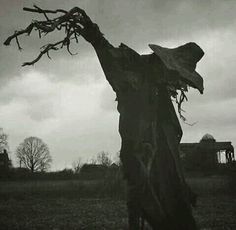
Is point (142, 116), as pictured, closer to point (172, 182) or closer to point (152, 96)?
point (152, 96)

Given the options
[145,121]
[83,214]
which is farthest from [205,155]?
[145,121]

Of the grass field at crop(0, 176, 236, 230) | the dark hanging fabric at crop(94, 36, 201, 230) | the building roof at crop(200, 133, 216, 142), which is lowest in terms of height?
the grass field at crop(0, 176, 236, 230)

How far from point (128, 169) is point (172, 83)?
7.79ft

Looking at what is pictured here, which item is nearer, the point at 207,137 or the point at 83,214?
the point at 83,214

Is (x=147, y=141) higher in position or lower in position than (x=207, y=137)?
lower

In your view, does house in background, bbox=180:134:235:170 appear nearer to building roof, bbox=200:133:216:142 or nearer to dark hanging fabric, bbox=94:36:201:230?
building roof, bbox=200:133:216:142

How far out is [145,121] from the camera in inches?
350

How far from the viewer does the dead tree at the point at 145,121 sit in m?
8.57

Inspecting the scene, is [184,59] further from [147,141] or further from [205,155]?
[205,155]

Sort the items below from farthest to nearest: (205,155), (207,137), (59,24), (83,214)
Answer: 1. (207,137)
2. (205,155)
3. (83,214)
4. (59,24)

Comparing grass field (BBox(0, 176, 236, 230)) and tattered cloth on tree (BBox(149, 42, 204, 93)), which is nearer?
tattered cloth on tree (BBox(149, 42, 204, 93))

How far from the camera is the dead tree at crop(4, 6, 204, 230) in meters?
8.57

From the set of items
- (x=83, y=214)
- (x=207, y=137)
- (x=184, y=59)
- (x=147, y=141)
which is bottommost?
(x=83, y=214)

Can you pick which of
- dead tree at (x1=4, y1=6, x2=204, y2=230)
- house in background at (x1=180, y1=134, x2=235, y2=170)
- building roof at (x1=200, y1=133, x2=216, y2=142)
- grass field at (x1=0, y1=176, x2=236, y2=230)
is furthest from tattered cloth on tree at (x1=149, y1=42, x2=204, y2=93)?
building roof at (x1=200, y1=133, x2=216, y2=142)
